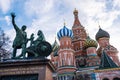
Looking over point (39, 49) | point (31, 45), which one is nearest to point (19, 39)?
point (31, 45)

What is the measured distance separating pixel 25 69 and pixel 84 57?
134ft

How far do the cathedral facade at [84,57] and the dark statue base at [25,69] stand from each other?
24.0 meters

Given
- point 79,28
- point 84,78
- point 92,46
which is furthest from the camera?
point 79,28

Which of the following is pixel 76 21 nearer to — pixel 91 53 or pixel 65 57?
pixel 91 53

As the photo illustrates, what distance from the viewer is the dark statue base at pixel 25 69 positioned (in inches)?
376

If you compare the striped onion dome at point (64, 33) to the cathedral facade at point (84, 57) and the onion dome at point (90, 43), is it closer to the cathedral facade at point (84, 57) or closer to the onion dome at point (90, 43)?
the cathedral facade at point (84, 57)

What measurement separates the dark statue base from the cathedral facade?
2400cm

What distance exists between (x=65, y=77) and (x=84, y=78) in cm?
360

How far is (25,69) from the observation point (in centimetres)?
968

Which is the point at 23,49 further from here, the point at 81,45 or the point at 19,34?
the point at 81,45

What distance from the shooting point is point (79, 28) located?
56156 millimetres

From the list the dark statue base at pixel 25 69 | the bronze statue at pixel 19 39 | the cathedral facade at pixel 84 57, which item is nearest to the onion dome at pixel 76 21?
the cathedral facade at pixel 84 57

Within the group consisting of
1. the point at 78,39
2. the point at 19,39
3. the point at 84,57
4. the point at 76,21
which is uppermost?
the point at 76,21

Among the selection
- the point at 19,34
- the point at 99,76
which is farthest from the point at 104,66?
the point at 19,34
